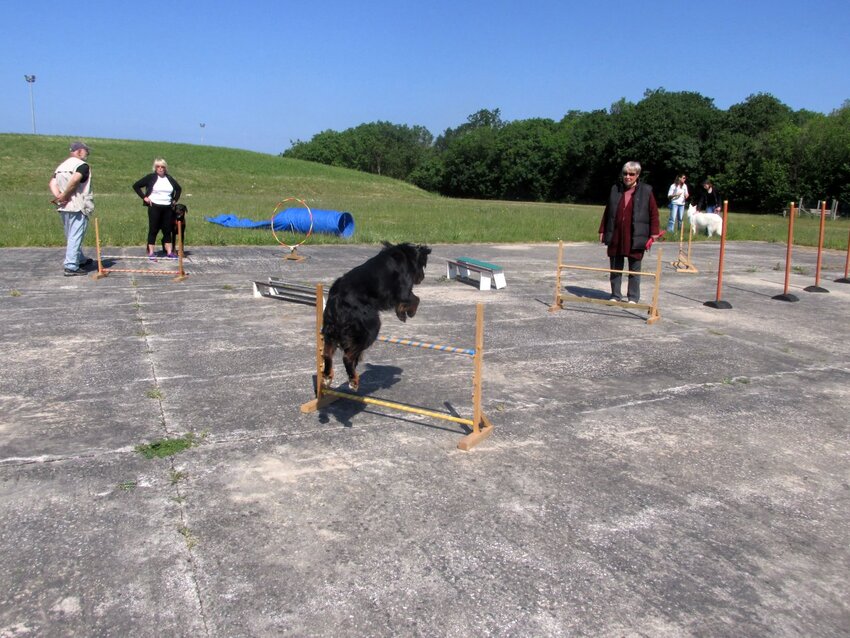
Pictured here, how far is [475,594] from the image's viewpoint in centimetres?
295

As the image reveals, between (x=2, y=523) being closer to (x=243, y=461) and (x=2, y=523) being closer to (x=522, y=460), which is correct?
(x=243, y=461)

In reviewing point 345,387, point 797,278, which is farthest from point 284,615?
point 797,278

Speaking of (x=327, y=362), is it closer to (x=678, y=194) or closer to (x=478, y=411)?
(x=478, y=411)

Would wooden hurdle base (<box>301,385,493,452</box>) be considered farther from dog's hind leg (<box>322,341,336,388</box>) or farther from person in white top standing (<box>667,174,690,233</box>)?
person in white top standing (<box>667,174,690,233</box>)

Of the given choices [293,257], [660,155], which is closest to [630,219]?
[293,257]

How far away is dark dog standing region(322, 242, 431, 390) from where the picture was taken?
4.70m

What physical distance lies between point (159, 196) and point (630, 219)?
Answer: 26.3 ft

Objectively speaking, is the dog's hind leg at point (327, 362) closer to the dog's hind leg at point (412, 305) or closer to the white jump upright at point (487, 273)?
the dog's hind leg at point (412, 305)

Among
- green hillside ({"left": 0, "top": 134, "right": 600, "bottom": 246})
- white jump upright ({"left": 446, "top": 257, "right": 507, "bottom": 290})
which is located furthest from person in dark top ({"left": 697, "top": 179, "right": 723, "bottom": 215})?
white jump upright ({"left": 446, "top": 257, "right": 507, "bottom": 290})

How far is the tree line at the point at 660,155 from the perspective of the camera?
167 feet

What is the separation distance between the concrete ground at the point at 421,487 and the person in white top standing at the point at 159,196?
15.1ft

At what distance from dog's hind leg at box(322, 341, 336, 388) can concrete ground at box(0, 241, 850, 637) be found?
288mm

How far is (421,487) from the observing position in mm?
3949

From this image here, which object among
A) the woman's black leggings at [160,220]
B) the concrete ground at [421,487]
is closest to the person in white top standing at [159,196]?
the woman's black leggings at [160,220]
